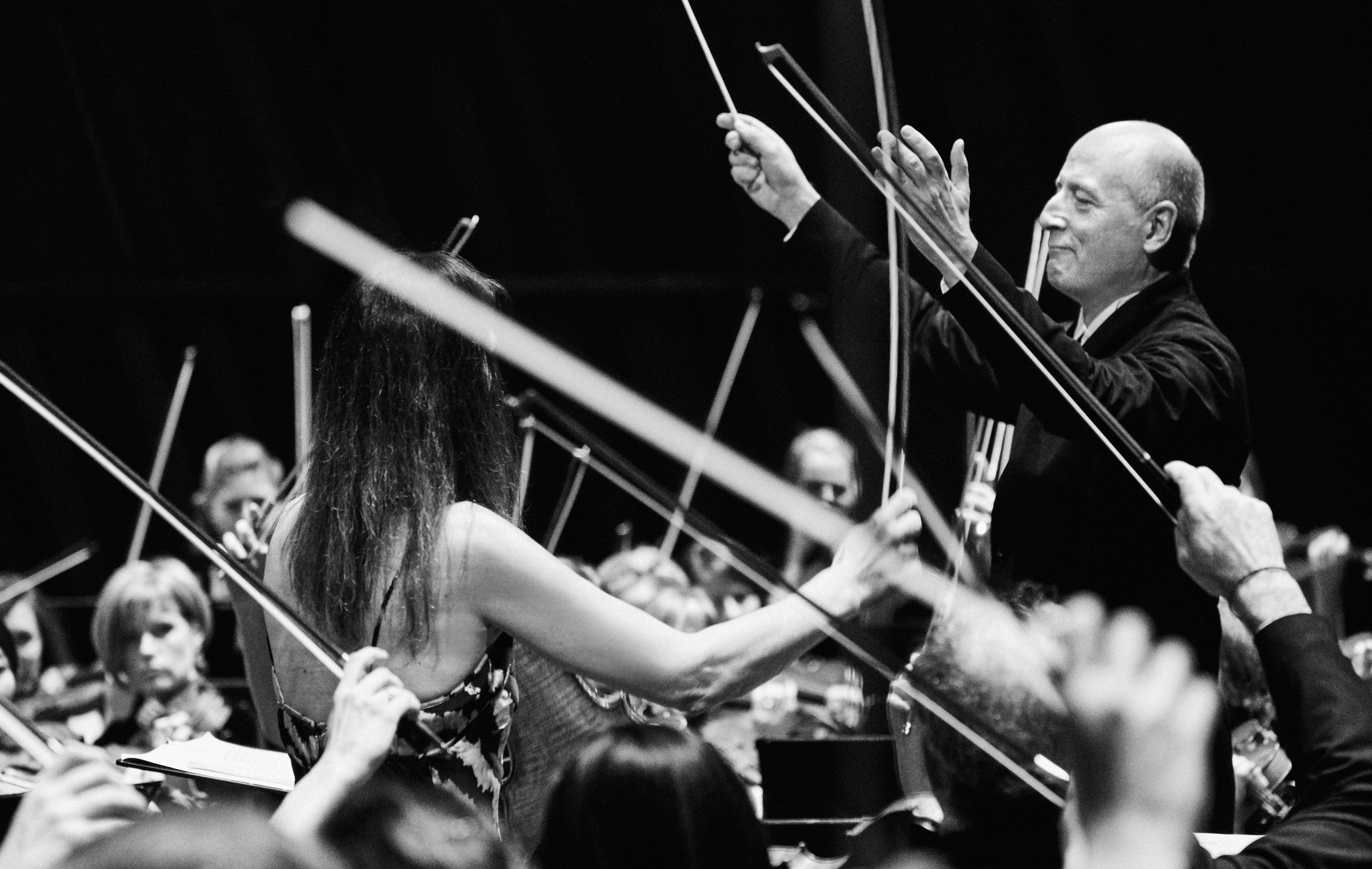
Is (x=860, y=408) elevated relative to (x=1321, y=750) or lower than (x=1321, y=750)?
elevated

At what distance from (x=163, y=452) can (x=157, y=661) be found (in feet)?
6.75

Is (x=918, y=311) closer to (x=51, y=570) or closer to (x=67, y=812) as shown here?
(x=67, y=812)

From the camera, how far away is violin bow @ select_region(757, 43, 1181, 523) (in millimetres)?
1680

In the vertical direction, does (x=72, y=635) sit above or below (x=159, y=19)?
below

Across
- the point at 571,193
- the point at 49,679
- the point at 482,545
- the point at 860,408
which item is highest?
the point at 571,193

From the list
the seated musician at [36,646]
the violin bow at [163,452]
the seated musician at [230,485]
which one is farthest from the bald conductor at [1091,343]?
the seated musician at [230,485]

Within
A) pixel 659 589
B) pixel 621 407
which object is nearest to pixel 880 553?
pixel 659 589

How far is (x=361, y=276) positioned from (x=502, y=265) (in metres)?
5.89

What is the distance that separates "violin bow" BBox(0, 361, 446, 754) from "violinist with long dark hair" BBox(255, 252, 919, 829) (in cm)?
5

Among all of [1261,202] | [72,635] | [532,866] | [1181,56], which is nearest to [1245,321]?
[1261,202]

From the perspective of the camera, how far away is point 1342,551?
13.5 feet

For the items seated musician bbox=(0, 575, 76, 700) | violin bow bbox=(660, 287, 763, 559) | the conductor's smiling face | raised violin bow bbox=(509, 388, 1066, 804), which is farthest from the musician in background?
the conductor's smiling face

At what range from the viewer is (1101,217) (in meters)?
2.09

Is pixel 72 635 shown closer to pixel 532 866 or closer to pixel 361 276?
pixel 361 276
